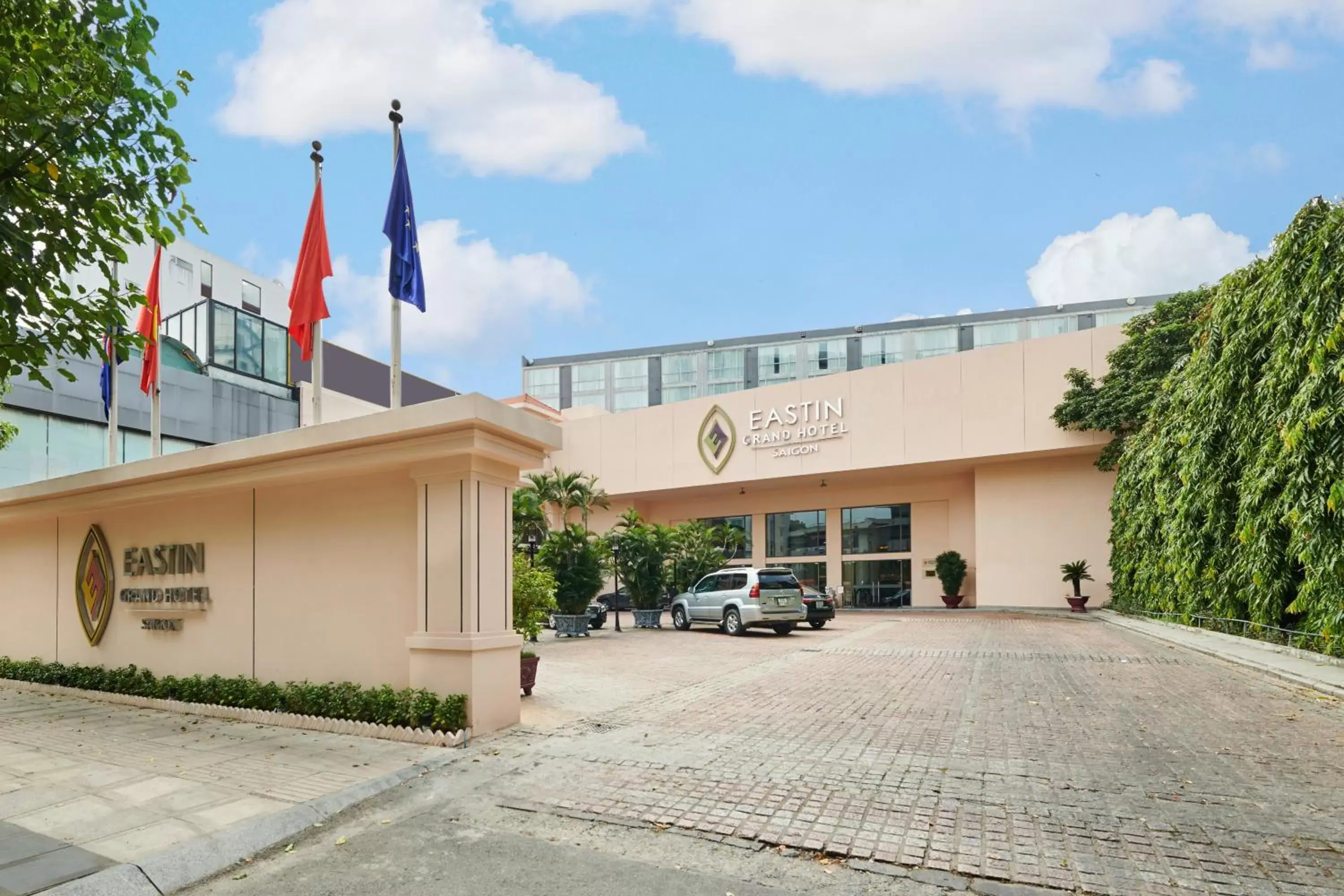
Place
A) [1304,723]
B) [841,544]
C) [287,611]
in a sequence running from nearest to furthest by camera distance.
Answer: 1. [1304,723]
2. [287,611]
3. [841,544]

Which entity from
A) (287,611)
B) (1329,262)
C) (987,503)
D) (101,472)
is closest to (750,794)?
(287,611)

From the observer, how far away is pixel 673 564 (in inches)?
1045

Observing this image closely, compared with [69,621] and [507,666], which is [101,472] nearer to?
[69,621]

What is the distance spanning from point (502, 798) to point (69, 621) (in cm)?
1035

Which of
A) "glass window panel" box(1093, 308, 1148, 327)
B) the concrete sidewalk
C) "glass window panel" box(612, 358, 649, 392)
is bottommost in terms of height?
the concrete sidewalk

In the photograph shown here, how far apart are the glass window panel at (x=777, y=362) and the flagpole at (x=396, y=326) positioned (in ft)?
185

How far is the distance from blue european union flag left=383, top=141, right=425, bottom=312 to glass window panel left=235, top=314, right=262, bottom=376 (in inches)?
1045

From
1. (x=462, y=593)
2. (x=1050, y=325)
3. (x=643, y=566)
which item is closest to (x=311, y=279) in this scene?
(x=462, y=593)

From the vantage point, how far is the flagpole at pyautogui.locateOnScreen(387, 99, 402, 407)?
8844mm

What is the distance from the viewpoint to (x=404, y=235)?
1018cm

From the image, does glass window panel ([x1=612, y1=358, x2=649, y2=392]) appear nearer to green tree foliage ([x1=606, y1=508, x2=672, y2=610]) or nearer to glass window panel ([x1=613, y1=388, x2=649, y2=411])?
glass window panel ([x1=613, y1=388, x2=649, y2=411])

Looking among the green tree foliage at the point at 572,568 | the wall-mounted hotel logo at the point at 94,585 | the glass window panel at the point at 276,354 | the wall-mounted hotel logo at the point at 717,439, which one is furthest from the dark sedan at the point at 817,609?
the glass window panel at the point at 276,354

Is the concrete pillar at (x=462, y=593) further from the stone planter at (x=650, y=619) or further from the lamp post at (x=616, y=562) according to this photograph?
the stone planter at (x=650, y=619)

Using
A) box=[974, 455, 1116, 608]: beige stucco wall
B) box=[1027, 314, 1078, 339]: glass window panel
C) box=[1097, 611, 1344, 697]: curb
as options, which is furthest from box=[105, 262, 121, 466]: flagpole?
box=[1027, 314, 1078, 339]: glass window panel
